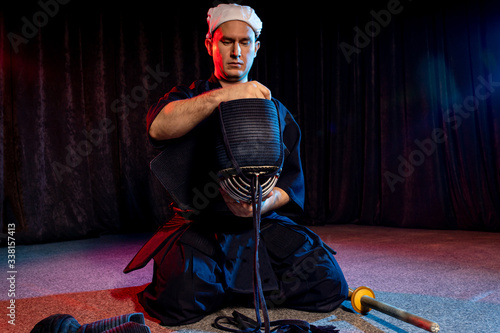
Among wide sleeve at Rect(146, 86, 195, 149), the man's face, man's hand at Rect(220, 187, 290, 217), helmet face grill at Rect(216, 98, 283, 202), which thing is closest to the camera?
helmet face grill at Rect(216, 98, 283, 202)

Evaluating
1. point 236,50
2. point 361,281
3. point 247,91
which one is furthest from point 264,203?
point 361,281

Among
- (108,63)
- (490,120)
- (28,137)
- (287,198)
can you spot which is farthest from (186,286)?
(490,120)

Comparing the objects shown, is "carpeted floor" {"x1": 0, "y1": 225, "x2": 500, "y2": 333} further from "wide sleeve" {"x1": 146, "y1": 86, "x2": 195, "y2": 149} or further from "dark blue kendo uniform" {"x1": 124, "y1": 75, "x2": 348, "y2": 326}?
"wide sleeve" {"x1": 146, "y1": 86, "x2": 195, "y2": 149}

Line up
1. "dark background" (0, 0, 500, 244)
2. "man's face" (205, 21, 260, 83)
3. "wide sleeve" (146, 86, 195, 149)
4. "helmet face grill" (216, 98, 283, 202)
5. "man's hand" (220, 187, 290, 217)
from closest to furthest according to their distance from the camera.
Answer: "helmet face grill" (216, 98, 283, 202) → "man's hand" (220, 187, 290, 217) → "wide sleeve" (146, 86, 195, 149) → "man's face" (205, 21, 260, 83) → "dark background" (0, 0, 500, 244)

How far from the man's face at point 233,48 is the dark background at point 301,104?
255cm

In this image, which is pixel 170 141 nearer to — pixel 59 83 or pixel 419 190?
pixel 59 83

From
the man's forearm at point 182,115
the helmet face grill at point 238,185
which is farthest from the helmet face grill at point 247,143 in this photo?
the man's forearm at point 182,115

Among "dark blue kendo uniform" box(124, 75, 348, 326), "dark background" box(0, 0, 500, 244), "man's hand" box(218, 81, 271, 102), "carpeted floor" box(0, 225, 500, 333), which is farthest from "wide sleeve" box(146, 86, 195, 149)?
"dark background" box(0, 0, 500, 244)

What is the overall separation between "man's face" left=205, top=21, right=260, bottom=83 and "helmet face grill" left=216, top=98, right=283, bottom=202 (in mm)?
625

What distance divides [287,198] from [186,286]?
0.50m

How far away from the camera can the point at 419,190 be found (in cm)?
392

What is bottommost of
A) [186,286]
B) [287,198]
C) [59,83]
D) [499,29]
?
[186,286]

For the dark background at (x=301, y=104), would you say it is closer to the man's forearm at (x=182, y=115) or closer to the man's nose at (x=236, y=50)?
the man's nose at (x=236, y=50)

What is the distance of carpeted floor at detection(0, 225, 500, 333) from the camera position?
141 centimetres
